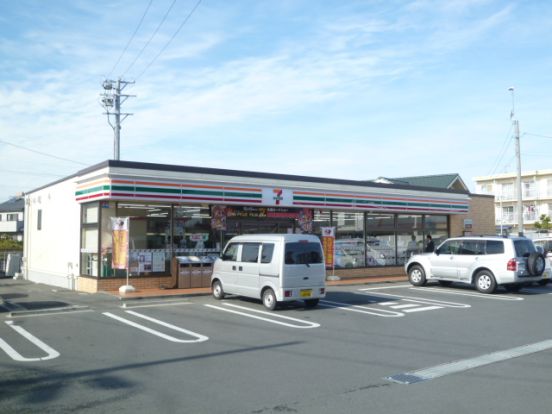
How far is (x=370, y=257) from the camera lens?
2445cm

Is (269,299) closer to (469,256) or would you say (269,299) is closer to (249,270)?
(249,270)

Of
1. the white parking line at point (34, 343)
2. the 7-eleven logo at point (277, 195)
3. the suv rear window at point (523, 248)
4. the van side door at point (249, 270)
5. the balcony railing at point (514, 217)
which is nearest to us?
the white parking line at point (34, 343)

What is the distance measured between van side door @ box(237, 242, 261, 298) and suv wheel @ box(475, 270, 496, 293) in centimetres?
803

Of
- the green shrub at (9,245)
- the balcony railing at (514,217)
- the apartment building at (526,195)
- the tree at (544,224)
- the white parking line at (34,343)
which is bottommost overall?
the white parking line at (34,343)

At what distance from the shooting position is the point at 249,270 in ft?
48.2

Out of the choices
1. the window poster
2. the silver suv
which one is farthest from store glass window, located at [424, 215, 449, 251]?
the window poster

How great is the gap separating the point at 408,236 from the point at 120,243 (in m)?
14.4

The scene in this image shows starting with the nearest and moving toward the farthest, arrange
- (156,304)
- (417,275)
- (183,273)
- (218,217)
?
(156,304) < (183,273) < (218,217) < (417,275)

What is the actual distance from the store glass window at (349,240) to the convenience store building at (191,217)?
0.14ft

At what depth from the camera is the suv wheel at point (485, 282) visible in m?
17.7

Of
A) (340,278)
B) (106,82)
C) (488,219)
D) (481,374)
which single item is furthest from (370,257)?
(106,82)

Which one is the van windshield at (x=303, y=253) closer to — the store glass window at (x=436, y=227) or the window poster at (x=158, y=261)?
the window poster at (x=158, y=261)

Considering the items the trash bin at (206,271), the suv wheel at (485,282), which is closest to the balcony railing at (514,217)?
the suv wheel at (485,282)

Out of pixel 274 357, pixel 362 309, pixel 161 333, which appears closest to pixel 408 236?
pixel 362 309
